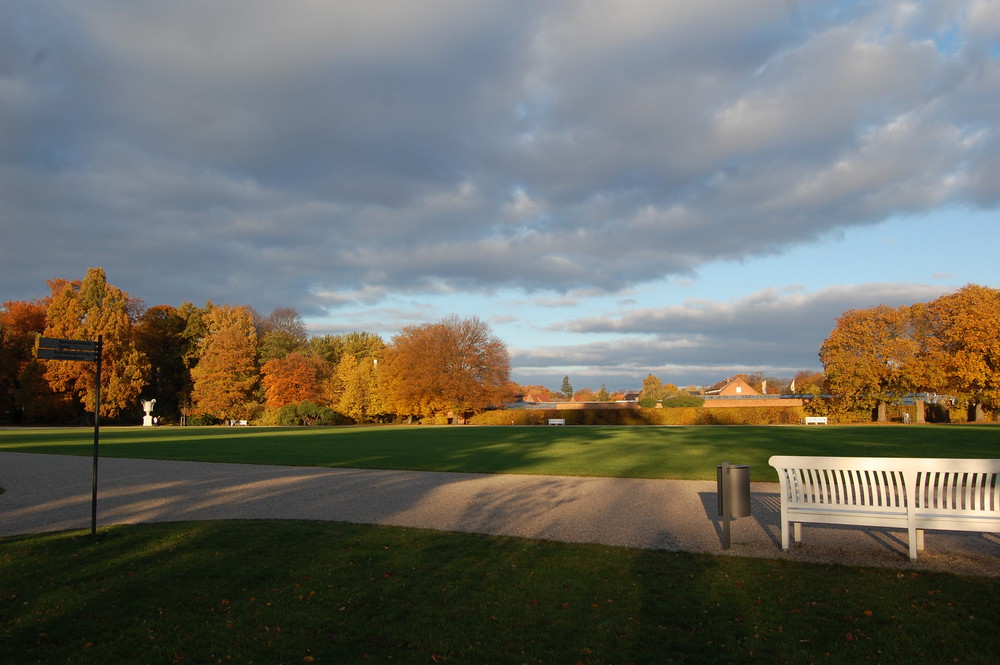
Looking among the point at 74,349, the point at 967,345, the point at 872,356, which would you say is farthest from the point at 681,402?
the point at 74,349

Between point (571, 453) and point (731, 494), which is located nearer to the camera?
point (731, 494)

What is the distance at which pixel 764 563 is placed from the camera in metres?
7.32

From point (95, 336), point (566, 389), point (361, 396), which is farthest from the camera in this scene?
point (566, 389)

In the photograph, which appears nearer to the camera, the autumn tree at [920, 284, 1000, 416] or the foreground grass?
the foreground grass

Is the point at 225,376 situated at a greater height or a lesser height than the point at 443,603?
greater

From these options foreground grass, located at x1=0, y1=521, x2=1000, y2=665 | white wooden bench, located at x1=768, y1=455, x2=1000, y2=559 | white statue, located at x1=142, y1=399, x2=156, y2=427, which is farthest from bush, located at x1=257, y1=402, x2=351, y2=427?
white wooden bench, located at x1=768, y1=455, x2=1000, y2=559

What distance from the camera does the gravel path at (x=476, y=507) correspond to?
8219mm

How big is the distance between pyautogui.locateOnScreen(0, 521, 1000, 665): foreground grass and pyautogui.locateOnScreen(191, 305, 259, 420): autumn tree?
5835 centimetres

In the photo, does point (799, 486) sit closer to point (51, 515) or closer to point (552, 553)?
point (552, 553)

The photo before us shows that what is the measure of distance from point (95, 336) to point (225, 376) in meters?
11.5

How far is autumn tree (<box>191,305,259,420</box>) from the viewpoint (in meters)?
62.8

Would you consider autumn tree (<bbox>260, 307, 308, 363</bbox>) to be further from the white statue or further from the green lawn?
the green lawn

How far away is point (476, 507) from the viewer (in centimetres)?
1167

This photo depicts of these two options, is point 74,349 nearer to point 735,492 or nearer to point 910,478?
point 735,492
